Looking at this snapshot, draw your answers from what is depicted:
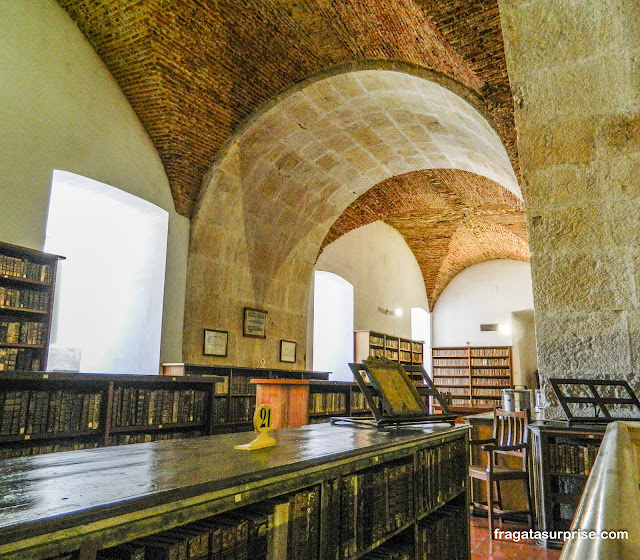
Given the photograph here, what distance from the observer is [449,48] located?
533 cm

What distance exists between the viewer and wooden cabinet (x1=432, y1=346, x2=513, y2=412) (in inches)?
599

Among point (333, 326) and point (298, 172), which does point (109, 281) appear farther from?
point (333, 326)

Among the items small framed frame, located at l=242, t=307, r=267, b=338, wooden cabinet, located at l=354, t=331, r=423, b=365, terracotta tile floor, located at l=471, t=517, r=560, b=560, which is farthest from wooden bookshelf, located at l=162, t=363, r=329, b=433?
terracotta tile floor, located at l=471, t=517, r=560, b=560

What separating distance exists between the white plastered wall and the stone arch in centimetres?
82

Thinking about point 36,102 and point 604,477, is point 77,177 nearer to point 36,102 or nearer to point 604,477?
point 36,102

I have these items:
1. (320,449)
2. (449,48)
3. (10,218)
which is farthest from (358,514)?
(449,48)

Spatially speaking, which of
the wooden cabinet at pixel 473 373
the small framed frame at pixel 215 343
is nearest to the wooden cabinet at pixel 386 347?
the wooden cabinet at pixel 473 373

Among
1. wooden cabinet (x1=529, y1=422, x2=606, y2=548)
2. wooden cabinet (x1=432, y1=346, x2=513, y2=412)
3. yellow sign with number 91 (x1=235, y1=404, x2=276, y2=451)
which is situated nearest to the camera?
yellow sign with number 91 (x1=235, y1=404, x2=276, y2=451)

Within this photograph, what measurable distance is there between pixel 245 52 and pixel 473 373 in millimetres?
12190

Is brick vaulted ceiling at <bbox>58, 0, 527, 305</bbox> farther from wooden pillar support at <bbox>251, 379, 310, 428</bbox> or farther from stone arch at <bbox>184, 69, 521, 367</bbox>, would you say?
wooden pillar support at <bbox>251, 379, 310, 428</bbox>

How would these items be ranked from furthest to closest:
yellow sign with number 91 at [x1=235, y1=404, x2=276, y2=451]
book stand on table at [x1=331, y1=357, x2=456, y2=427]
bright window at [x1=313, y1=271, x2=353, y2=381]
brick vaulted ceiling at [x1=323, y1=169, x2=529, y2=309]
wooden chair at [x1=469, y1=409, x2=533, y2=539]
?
1. bright window at [x1=313, y1=271, x2=353, y2=381]
2. brick vaulted ceiling at [x1=323, y1=169, x2=529, y2=309]
3. wooden chair at [x1=469, y1=409, x2=533, y2=539]
4. book stand on table at [x1=331, y1=357, x2=456, y2=427]
5. yellow sign with number 91 at [x1=235, y1=404, x2=276, y2=451]

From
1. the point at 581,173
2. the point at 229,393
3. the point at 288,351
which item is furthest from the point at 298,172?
the point at 581,173

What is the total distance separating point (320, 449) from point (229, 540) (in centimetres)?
59

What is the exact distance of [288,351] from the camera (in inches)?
355
